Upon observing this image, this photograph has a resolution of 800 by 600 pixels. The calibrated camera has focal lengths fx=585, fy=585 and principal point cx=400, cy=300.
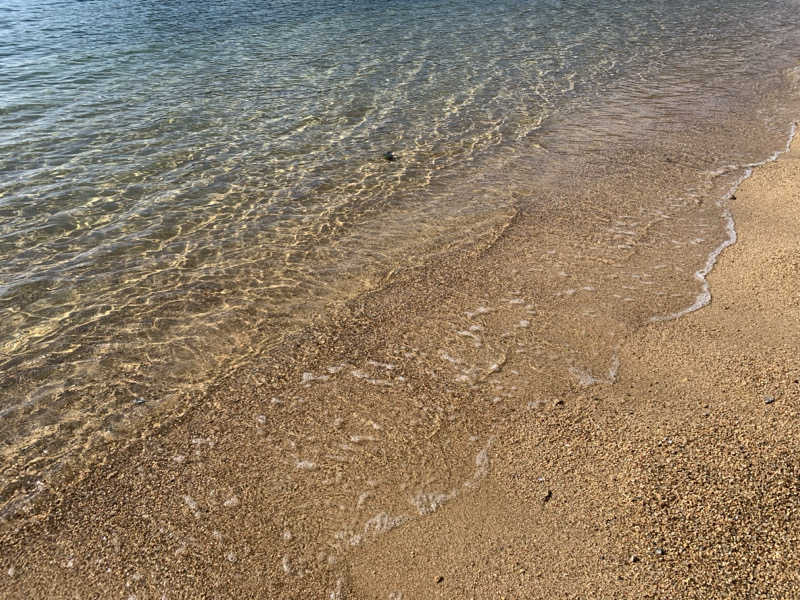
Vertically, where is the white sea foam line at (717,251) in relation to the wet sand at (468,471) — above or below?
above

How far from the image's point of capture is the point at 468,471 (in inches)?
183

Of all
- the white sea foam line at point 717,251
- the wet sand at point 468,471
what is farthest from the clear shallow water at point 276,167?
the wet sand at point 468,471

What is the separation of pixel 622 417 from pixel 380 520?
2.24m

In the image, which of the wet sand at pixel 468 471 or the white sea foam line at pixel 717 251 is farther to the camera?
the white sea foam line at pixel 717 251

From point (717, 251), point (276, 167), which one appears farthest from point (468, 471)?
point (276, 167)

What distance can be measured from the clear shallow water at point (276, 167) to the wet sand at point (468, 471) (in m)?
0.69

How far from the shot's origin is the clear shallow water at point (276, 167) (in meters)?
6.24

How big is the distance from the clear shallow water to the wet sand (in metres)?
0.69

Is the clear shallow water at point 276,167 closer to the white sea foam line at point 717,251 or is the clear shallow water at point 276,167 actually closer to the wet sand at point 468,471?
the white sea foam line at point 717,251

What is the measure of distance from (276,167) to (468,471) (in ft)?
22.5

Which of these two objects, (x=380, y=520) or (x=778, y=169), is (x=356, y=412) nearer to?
(x=380, y=520)

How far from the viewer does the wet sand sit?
3928 mm

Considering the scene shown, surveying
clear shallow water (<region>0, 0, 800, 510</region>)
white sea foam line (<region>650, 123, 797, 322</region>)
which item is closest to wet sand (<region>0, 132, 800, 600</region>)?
white sea foam line (<region>650, 123, 797, 322</region>)

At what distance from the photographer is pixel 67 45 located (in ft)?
55.1
